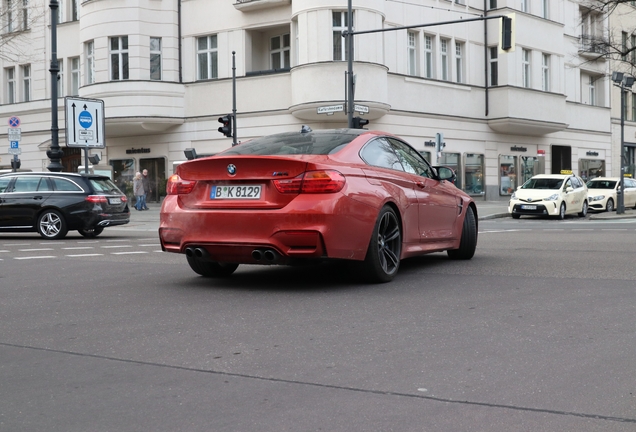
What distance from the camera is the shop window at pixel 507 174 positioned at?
4375 centimetres

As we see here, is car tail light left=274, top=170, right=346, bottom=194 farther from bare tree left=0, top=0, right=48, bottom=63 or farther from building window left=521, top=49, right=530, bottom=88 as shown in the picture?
bare tree left=0, top=0, right=48, bottom=63

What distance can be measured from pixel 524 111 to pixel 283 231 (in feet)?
119

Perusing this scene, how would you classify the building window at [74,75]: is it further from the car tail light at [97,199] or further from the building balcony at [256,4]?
the car tail light at [97,199]

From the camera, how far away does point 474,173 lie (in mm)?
42094

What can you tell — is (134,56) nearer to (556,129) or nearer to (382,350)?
(556,129)

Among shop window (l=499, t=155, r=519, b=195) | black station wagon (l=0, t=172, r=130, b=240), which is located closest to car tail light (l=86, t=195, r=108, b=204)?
black station wagon (l=0, t=172, r=130, b=240)

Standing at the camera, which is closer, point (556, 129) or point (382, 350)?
point (382, 350)

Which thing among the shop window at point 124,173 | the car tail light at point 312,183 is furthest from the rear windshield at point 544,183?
the car tail light at point 312,183

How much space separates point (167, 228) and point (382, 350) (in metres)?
3.73

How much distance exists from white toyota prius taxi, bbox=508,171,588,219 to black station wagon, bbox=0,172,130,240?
579 inches

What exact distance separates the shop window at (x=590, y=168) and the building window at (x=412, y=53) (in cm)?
1506

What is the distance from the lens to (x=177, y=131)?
40000 millimetres

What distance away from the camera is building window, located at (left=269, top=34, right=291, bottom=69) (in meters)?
38.3

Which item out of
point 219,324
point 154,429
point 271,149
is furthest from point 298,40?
point 154,429
